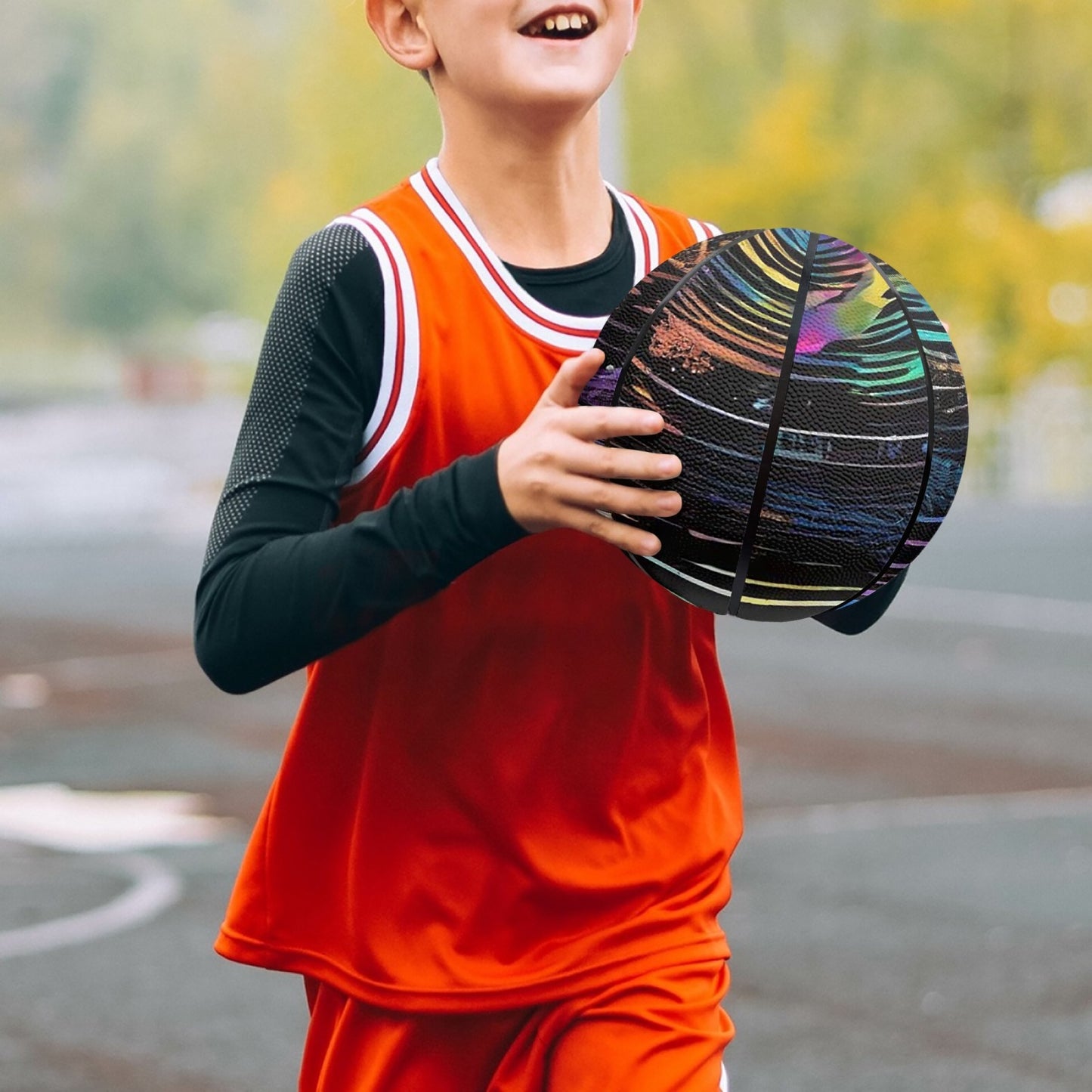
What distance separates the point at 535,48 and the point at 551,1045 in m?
1.19

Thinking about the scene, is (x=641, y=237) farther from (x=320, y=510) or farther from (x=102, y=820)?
(x=102, y=820)

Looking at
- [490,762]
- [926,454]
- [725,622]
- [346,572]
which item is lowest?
[725,622]

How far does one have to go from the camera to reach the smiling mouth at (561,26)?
2.62 m

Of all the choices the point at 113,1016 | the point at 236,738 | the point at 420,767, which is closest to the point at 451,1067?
the point at 420,767

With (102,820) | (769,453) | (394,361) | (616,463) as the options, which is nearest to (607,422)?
(616,463)

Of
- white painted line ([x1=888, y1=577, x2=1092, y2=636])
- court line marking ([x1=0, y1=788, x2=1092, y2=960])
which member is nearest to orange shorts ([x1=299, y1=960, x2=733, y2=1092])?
court line marking ([x1=0, y1=788, x2=1092, y2=960])

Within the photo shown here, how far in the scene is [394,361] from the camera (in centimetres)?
257

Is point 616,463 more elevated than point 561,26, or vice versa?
point 561,26

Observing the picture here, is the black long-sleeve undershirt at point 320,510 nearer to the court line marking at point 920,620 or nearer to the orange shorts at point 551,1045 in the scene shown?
the orange shorts at point 551,1045

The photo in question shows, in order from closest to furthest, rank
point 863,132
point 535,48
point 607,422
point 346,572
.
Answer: point 607,422 → point 346,572 → point 535,48 → point 863,132

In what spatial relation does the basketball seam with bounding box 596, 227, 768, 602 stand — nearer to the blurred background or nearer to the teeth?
the teeth

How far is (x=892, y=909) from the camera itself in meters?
7.41

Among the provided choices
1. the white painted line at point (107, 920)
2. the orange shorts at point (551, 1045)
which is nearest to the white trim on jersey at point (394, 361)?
the orange shorts at point (551, 1045)

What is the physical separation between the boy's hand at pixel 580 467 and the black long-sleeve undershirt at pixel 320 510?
37 millimetres
